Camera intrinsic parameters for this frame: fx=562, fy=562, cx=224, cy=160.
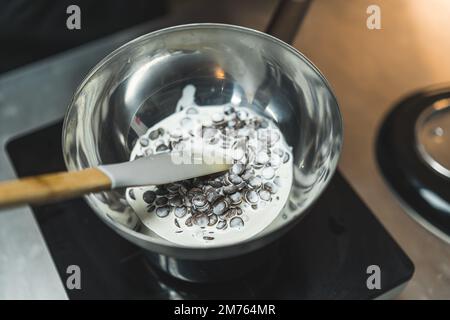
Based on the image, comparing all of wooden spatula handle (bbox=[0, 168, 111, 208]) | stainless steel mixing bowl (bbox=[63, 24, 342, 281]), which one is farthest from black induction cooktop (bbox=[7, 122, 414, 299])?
wooden spatula handle (bbox=[0, 168, 111, 208])

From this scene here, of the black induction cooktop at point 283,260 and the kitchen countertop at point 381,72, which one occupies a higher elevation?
the kitchen countertop at point 381,72

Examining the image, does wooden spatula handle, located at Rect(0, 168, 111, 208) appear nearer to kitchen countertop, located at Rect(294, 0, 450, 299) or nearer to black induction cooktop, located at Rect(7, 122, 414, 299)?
black induction cooktop, located at Rect(7, 122, 414, 299)

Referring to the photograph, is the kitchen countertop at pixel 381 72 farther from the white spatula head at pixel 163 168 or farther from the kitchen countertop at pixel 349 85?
the white spatula head at pixel 163 168

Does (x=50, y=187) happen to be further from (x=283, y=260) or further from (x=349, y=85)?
(x=349, y=85)

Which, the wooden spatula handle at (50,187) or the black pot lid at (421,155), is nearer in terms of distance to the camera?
the wooden spatula handle at (50,187)

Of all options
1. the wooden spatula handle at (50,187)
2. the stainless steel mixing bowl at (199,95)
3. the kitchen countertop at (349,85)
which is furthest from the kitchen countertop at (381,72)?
the wooden spatula handle at (50,187)
